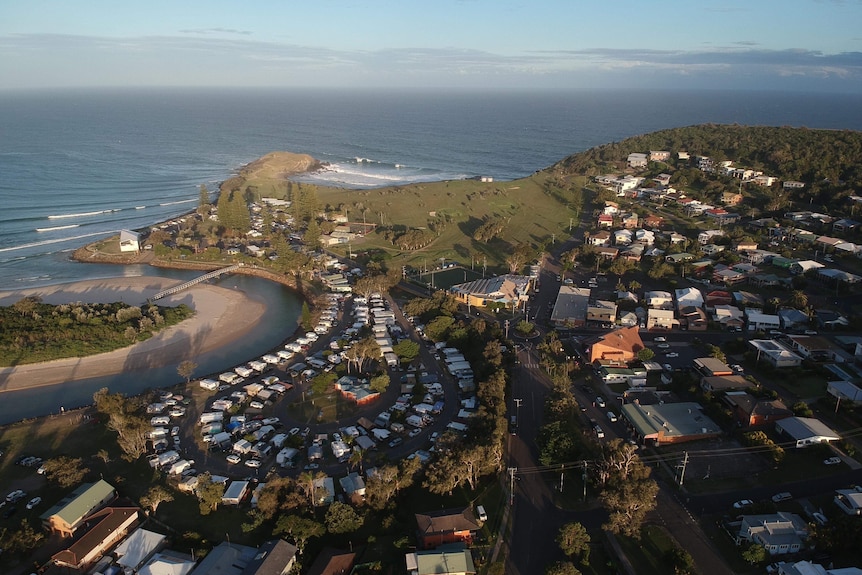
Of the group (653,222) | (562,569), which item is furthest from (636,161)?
(562,569)

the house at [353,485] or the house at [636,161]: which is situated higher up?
the house at [636,161]

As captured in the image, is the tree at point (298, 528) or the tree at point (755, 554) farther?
the tree at point (298, 528)

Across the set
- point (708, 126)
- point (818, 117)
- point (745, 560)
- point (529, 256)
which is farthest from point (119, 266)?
point (818, 117)

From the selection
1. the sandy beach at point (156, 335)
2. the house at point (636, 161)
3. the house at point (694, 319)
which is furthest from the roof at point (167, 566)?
the house at point (636, 161)

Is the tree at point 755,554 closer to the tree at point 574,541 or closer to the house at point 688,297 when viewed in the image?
the tree at point 574,541

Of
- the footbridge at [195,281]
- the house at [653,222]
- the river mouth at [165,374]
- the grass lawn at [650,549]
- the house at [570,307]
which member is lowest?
the river mouth at [165,374]

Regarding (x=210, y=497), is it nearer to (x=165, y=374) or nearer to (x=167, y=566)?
(x=167, y=566)
